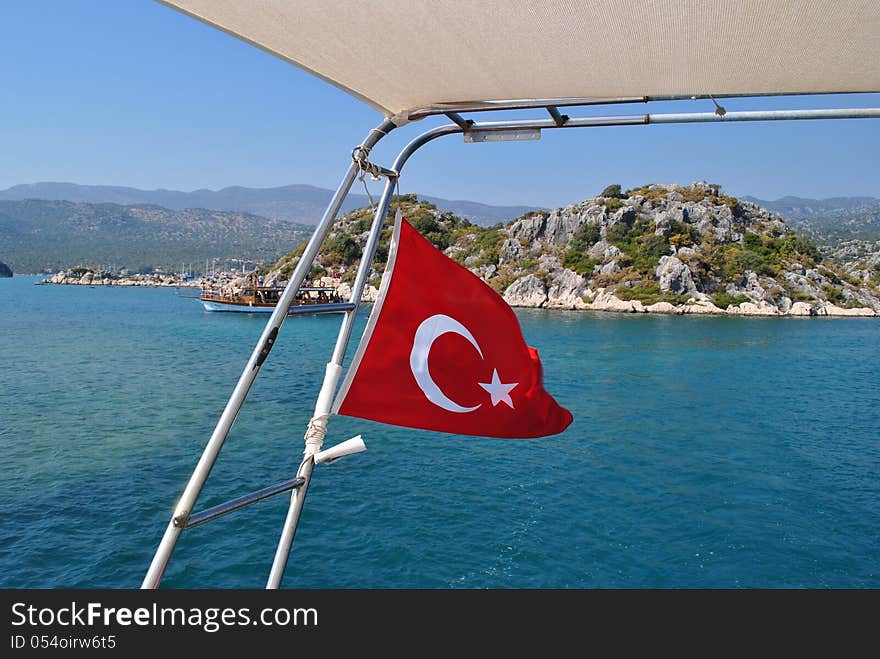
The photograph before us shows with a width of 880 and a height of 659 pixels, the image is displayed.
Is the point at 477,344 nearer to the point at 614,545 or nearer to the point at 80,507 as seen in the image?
the point at 614,545

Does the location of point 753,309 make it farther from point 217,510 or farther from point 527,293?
point 217,510

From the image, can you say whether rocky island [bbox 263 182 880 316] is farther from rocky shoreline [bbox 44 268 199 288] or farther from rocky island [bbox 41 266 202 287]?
rocky island [bbox 41 266 202 287]

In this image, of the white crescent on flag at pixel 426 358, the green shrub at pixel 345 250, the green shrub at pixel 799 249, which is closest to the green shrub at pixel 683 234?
the green shrub at pixel 799 249

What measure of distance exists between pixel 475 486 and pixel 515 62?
1325cm

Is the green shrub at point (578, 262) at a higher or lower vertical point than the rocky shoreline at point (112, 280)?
higher

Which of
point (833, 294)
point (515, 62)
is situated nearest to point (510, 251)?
point (833, 294)

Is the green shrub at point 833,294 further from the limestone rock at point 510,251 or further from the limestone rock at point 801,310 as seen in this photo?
the limestone rock at point 510,251

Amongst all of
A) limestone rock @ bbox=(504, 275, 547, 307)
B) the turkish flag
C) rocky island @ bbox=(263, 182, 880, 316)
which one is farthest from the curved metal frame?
limestone rock @ bbox=(504, 275, 547, 307)

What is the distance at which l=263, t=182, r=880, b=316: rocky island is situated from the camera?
211ft

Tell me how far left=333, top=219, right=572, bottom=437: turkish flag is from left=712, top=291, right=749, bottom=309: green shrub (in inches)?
2569

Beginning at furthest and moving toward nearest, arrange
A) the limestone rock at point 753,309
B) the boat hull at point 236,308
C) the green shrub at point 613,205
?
the green shrub at point 613,205, the limestone rock at point 753,309, the boat hull at point 236,308

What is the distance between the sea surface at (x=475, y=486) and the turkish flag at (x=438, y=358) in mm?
7622

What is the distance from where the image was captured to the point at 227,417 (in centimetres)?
193

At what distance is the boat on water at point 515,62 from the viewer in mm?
1710
